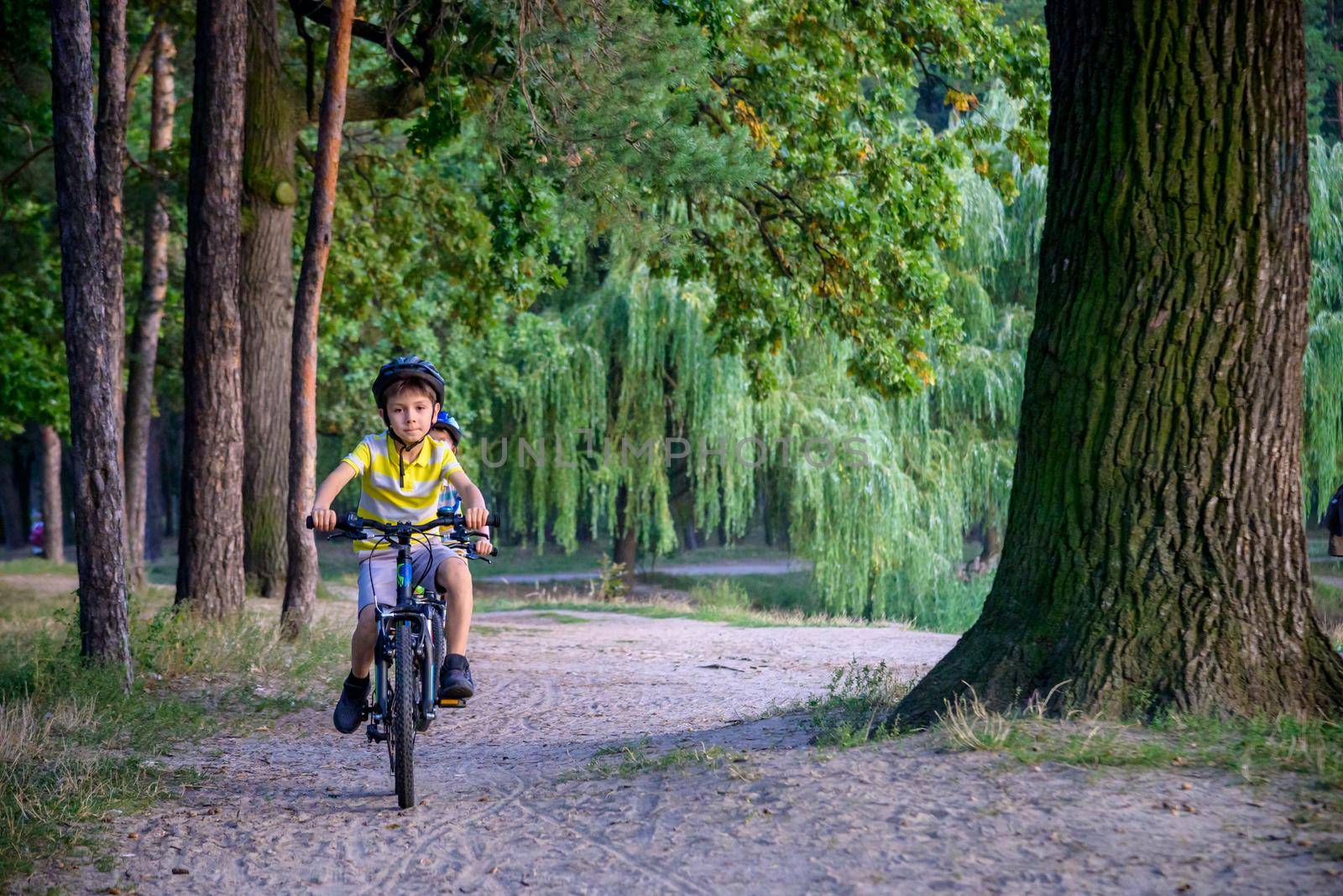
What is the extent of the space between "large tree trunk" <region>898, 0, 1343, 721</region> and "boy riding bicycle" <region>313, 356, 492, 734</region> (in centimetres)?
232

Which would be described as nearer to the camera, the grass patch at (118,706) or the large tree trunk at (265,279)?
the grass patch at (118,706)

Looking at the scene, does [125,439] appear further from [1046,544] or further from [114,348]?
[1046,544]

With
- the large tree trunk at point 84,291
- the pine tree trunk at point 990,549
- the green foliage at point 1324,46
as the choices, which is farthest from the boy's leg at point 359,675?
the pine tree trunk at point 990,549

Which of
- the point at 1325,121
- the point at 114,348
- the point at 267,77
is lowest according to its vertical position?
the point at 114,348

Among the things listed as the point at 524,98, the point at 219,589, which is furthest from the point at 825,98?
the point at 219,589

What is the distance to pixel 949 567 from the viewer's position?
62.1ft

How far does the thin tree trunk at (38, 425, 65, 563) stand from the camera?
83.4 ft

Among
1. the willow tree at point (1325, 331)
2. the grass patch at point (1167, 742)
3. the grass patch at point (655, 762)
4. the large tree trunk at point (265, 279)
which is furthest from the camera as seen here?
the willow tree at point (1325, 331)

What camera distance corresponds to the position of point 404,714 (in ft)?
16.8

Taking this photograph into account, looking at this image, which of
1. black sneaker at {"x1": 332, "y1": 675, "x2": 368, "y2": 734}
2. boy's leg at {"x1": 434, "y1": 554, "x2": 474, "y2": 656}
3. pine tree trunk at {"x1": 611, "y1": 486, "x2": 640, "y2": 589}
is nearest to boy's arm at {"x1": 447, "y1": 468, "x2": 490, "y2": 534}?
boy's leg at {"x1": 434, "y1": 554, "x2": 474, "y2": 656}

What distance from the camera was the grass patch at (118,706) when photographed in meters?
5.00

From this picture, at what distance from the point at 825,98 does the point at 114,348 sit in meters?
7.81

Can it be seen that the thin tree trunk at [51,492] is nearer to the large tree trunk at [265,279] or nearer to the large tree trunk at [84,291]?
the large tree trunk at [265,279]

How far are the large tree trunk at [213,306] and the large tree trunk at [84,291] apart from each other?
1985mm
